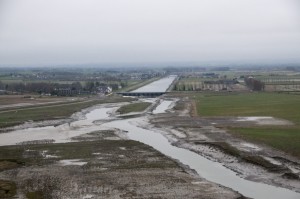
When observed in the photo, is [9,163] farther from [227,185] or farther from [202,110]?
[202,110]

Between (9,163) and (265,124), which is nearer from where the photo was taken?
(9,163)

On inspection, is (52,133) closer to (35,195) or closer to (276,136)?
(276,136)

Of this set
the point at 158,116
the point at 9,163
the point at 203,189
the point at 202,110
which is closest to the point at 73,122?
the point at 158,116

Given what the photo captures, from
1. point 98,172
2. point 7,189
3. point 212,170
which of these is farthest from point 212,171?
point 7,189

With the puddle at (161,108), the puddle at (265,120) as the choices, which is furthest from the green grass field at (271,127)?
the puddle at (161,108)

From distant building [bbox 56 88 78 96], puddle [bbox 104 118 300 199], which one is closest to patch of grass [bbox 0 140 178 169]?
puddle [bbox 104 118 300 199]

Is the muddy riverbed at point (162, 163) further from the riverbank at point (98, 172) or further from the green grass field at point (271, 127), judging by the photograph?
the green grass field at point (271, 127)
